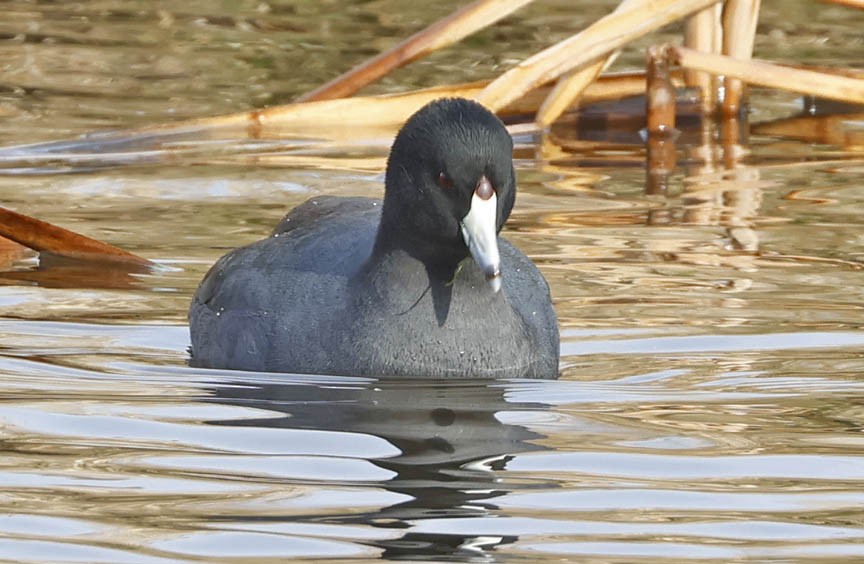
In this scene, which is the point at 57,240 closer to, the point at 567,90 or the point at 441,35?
the point at 441,35

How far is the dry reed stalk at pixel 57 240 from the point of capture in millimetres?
6512

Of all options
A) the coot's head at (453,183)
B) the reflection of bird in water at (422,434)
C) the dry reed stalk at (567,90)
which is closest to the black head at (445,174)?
the coot's head at (453,183)

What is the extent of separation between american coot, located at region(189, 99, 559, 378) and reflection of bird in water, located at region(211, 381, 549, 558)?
0.33 ft

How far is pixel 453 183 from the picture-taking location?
4871 mm

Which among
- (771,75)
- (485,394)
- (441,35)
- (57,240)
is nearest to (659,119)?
(771,75)

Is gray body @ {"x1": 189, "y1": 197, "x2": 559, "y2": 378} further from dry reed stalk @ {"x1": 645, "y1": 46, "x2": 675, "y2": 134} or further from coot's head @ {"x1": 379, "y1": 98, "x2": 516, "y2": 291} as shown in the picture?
dry reed stalk @ {"x1": 645, "y1": 46, "x2": 675, "y2": 134}

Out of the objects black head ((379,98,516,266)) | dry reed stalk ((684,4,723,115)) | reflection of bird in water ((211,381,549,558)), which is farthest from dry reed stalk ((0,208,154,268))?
dry reed stalk ((684,4,723,115))

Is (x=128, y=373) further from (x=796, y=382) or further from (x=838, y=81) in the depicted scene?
(x=838, y=81)

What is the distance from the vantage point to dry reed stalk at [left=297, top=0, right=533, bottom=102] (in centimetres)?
820

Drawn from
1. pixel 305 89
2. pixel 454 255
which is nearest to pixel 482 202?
pixel 454 255

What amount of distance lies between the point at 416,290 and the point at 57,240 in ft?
6.11

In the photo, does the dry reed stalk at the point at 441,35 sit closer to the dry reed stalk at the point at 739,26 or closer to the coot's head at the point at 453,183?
the dry reed stalk at the point at 739,26

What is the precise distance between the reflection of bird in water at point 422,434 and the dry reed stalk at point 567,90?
11.2 ft

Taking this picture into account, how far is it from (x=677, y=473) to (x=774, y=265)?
2.47 meters
